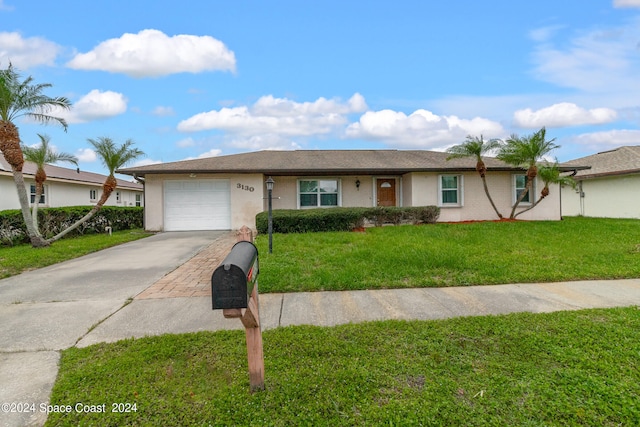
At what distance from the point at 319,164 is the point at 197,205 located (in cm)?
560

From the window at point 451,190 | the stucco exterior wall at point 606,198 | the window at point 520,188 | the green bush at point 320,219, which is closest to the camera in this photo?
the green bush at point 320,219

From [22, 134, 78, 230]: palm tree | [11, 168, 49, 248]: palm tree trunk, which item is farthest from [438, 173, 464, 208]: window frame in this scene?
[22, 134, 78, 230]: palm tree

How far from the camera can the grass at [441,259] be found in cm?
Result: 523

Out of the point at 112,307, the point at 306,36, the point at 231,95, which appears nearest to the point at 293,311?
the point at 112,307

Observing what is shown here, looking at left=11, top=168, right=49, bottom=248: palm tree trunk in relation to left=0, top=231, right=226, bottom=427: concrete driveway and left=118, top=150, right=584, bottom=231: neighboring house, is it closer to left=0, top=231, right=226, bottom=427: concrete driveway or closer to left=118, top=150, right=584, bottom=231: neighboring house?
left=0, top=231, right=226, bottom=427: concrete driveway

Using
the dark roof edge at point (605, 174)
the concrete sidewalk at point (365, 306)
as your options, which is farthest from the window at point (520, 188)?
the concrete sidewalk at point (365, 306)

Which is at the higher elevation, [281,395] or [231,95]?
[231,95]

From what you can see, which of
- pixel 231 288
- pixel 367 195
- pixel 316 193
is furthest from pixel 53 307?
pixel 367 195

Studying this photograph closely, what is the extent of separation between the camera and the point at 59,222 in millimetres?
11727

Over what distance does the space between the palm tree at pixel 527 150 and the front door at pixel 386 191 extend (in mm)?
4508

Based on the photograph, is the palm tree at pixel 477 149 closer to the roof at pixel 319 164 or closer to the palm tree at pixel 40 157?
the roof at pixel 319 164

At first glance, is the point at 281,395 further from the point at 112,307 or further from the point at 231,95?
the point at 231,95

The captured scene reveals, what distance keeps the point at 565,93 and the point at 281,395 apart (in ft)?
51.6

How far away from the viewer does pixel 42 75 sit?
871 cm
